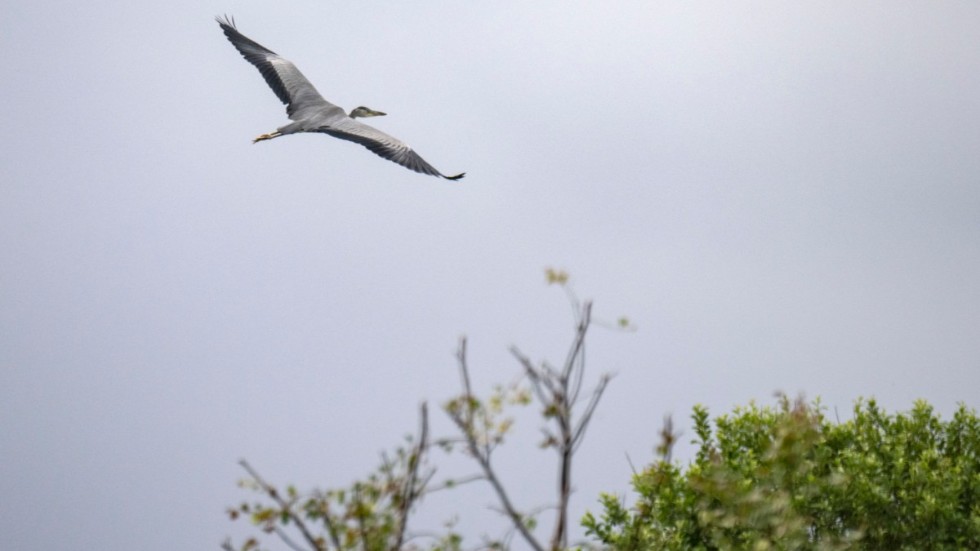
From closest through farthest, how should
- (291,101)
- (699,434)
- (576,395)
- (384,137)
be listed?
(576,395)
(699,434)
(384,137)
(291,101)

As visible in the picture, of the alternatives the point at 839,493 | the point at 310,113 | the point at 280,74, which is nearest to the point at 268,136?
the point at 310,113

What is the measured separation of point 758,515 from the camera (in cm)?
428

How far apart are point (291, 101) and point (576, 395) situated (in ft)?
36.2

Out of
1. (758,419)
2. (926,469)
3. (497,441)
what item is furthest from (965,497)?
(497,441)

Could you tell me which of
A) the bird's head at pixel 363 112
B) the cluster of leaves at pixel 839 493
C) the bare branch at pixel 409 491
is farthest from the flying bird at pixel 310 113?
the bare branch at pixel 409 491

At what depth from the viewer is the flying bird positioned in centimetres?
1250

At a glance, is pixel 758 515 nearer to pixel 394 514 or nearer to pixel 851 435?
pixel 394 514

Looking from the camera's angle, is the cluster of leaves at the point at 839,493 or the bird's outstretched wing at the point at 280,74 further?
the bird's outstretched wing at the point at 280,74

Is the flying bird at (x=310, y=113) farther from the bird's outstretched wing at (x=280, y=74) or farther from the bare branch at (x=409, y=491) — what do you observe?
the bare branch at (x=409, y=491)

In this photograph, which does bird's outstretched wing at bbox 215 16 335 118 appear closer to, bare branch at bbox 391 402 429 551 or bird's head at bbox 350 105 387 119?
bird's head at bbox 350 105 387 119

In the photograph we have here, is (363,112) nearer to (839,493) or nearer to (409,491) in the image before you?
(839,493)

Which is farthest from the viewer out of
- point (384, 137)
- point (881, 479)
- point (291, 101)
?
point (291, 101)

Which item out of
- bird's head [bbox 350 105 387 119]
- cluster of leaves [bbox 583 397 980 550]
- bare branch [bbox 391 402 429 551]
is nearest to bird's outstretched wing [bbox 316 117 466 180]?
bird's head [bbox 350 105 387 119]

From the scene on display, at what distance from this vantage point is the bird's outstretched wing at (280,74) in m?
14.5
